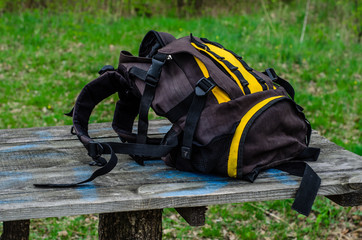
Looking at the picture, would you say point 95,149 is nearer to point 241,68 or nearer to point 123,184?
point 123,184

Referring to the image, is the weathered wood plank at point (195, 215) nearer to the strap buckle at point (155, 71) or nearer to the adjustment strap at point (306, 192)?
the adjustment strap at point (306, 192)

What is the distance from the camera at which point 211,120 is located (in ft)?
5.63

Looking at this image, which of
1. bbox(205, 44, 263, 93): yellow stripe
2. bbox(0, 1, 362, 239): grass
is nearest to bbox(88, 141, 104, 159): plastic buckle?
bbox(205, 44, 263, 93): yellow stripe

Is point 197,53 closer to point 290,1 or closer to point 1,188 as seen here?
point 1,188

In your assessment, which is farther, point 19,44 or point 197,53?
point 19,44

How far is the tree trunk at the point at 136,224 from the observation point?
1896 millimetres

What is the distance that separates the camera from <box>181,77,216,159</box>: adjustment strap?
1.71 metres

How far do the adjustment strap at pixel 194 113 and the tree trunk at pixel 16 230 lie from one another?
3.54 feet

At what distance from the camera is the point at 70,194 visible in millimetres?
1536

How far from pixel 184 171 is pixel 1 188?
0.75m

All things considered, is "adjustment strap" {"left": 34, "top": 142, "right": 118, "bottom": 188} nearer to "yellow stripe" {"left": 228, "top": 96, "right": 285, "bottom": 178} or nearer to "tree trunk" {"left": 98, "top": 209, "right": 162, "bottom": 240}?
"tree trunk" {"left": 98, "top": 209, "right": 162, "bottom": 240}

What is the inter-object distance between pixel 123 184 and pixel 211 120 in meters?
0.45

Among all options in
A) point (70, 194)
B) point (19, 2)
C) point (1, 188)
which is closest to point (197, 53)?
point (70, 194)

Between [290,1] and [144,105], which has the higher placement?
[290,1]
